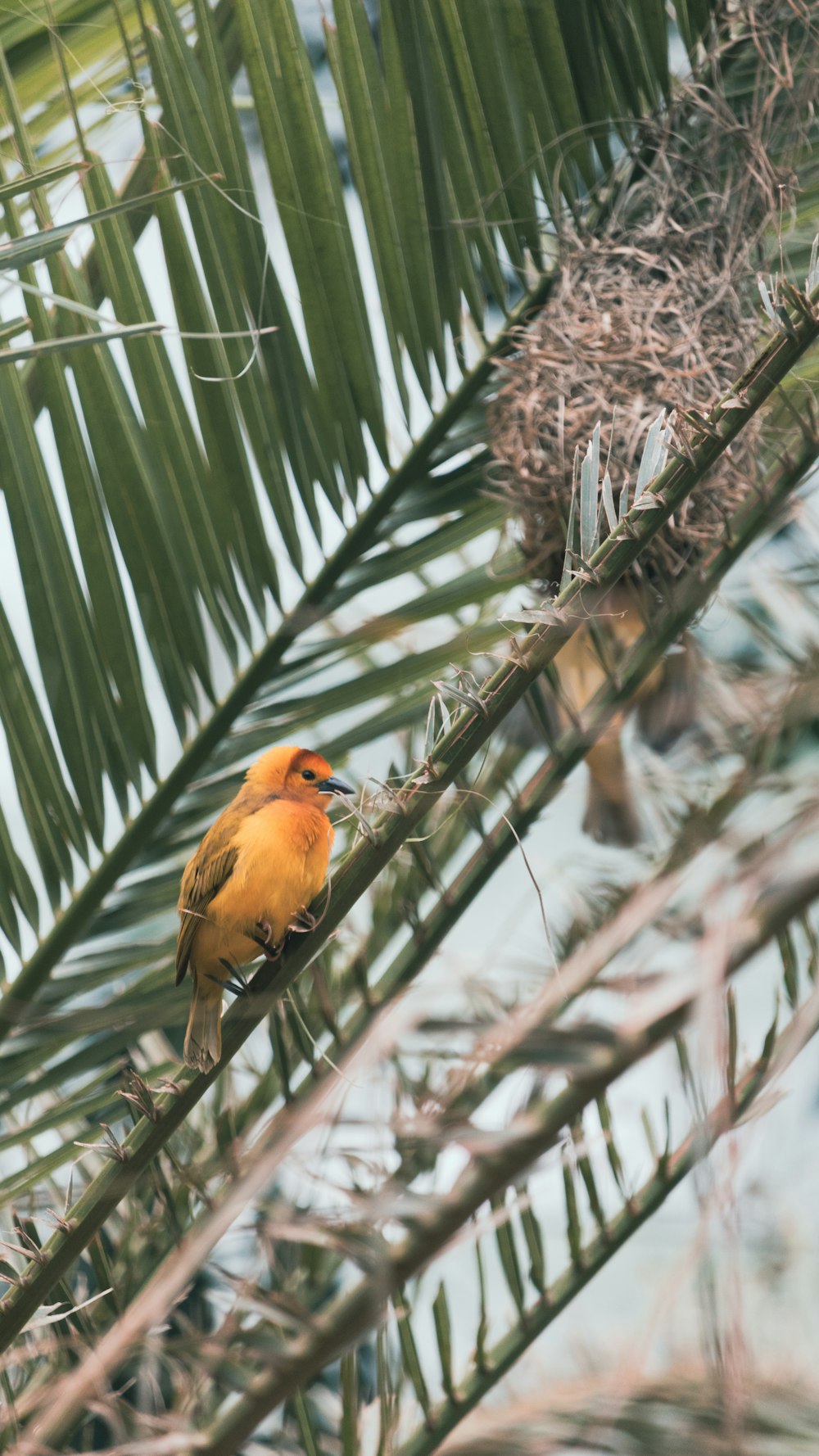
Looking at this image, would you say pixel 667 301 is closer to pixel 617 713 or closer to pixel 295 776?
pixel 617 713

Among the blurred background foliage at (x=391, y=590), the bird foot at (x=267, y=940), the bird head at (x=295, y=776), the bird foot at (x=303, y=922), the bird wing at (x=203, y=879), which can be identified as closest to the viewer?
the blurred background foliage at (x=391, y=590)

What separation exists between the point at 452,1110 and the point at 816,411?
89 centimetres

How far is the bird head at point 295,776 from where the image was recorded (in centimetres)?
178

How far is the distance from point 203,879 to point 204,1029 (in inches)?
11.0

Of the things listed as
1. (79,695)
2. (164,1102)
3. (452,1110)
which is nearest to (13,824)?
(79,695)

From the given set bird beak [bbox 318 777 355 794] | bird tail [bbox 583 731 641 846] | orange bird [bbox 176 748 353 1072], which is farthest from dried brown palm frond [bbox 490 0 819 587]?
orange bird [bbox 176 748 353 1072]

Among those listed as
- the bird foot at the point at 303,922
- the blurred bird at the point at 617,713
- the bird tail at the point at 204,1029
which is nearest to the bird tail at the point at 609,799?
the blurred bird at the point at 617,713

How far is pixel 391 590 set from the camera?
2213 millimetres

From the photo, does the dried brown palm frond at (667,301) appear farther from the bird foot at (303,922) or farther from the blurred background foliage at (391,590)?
the bird foot at (303,922)

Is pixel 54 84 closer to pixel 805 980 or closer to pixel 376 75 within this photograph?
pixel 376 75

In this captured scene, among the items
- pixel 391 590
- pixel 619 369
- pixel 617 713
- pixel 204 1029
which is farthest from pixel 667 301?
pixel 204 1029

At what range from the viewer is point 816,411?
4.60 feet

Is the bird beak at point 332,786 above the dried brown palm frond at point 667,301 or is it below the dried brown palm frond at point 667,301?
below

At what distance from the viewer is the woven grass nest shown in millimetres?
1867
